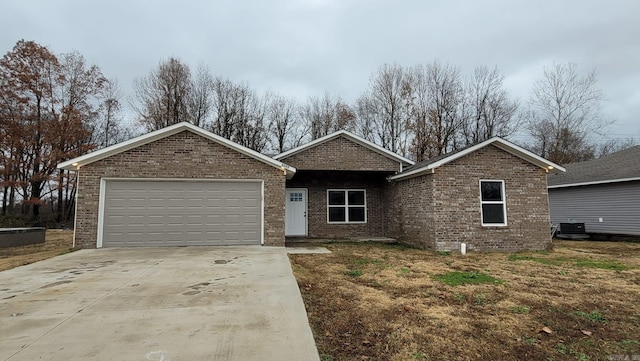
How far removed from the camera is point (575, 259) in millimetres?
9352

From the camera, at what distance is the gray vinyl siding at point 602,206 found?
14.0 metres

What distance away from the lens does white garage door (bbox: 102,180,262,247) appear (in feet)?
33.7

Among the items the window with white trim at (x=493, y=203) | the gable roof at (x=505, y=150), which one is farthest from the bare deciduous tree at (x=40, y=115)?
the window with white trim at (x=493, y=203)

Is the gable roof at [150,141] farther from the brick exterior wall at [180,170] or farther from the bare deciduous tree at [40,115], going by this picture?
the bare deciduous tree at [40,115]

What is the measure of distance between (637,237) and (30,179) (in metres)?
33.4

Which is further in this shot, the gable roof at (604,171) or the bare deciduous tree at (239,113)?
the bare deciduous tree at (239,113)

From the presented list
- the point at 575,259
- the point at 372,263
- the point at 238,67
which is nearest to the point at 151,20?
the point at 238,67

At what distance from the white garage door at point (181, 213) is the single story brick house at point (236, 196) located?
0.10ft

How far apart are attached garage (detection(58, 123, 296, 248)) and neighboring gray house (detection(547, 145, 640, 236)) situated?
14585 millimetres

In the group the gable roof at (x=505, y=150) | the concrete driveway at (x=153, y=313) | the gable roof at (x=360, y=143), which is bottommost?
the concrete driveway at (x=153, y=313)

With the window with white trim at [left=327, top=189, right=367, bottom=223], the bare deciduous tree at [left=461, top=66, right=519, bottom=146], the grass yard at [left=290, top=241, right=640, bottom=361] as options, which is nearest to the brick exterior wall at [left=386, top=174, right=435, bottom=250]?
the window with white trim at [left=327, top=189, right=367, bottom=223]

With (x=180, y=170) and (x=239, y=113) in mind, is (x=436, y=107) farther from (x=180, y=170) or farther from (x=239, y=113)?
(x=180, y=170)

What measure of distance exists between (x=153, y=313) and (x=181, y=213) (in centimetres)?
670

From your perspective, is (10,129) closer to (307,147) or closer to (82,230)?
(82,230)
